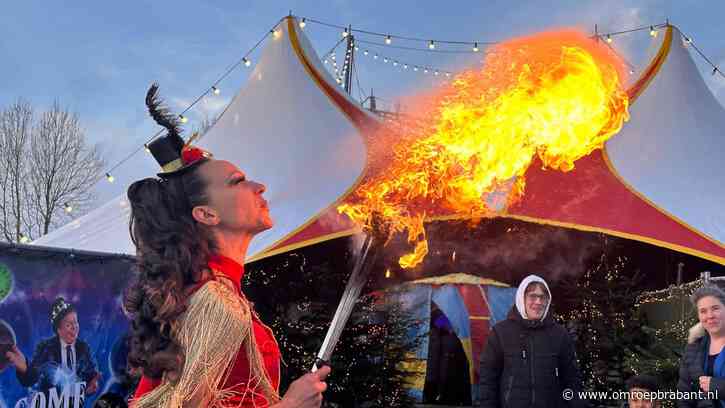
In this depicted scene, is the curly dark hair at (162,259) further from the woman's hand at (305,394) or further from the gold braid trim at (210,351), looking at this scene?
the woman's hand at (305,394)

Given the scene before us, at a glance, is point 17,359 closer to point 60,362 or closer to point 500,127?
point 60,362

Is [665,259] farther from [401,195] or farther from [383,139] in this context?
[401,195]

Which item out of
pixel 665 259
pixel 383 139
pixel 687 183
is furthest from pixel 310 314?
pixel 665 259

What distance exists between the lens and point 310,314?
695 centimetres

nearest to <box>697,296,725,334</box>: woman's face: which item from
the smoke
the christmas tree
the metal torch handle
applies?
the metal torch handle

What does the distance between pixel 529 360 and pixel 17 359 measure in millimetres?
3603

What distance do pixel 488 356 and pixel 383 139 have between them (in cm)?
458

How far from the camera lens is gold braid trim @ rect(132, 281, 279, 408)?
1560 millimetres

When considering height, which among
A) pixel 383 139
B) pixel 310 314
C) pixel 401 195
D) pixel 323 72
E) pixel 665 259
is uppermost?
pixel 323 72

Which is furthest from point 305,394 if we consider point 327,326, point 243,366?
point 327,326

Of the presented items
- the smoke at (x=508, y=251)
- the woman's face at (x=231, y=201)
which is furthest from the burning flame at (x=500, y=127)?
the smoke at (x=508, y=251)

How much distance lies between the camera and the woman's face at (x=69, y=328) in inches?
200

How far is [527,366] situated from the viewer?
162 inches

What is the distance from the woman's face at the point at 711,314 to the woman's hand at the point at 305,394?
2967 mm
